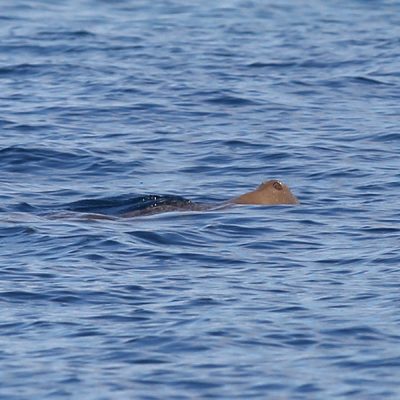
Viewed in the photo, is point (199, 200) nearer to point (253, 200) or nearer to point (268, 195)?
point (253, 200)

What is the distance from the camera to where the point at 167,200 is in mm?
14992

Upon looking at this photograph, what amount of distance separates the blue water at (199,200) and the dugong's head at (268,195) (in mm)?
149

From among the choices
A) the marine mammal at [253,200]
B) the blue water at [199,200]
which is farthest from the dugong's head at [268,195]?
the blue water at [199,200]

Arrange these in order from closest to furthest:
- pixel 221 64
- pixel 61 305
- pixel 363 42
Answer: pixel 61 305 < pixel 221 64 < pixel 363 42

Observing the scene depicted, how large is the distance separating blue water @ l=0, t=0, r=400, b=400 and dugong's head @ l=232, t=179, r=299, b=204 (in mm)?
149

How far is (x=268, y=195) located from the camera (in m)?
14.9

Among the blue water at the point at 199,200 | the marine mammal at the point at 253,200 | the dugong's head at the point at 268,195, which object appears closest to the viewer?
the blue water at the point at 199,200

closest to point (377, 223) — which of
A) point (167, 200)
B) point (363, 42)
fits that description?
point (167, 200)

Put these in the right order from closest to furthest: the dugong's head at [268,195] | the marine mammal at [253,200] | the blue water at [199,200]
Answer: the blue water at [199,200] < the marine mammal at [253,200] < the dugong's head at [268,195]

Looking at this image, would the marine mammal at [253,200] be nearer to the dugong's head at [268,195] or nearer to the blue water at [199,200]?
the dugong's head at [268,195]

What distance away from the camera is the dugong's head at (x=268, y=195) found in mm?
14820

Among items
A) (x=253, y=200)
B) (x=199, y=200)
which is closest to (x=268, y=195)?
(x=253, y=200)

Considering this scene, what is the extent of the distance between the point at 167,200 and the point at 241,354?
17.1 ft

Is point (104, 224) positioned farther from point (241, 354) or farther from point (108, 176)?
point (241, 354)
